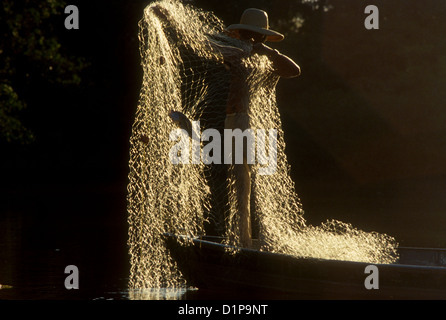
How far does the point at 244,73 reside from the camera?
7.41m

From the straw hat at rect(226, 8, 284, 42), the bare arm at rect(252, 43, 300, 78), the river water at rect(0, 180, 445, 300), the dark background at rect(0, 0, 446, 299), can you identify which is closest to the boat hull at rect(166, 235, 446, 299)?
the river water at rect(0, 180, 445, 300)

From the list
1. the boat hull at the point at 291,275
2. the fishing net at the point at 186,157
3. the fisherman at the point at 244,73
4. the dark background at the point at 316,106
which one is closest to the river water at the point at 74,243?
the boat hull at the point at 291,275

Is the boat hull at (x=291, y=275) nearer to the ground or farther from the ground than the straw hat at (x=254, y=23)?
nearer to the ground

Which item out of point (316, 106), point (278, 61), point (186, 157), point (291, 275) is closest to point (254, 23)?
point (278, 61)

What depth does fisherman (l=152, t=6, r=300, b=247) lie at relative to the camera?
24.2ft

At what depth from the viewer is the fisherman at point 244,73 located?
290 inches

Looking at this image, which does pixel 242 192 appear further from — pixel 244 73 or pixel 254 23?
pixel 254 23

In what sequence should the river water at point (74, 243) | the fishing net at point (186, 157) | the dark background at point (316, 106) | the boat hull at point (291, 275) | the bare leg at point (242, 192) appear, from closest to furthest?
the boat hull at point (291, 275) < the fishing net at point (186, 157) < the bare leg at point (242, 192) < the river water at point (74, 243) < the dark background at point (316, 106)

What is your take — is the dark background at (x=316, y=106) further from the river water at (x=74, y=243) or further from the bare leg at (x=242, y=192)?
the bare leg at (x=242, y=192)

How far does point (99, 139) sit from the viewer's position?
92.5 ft

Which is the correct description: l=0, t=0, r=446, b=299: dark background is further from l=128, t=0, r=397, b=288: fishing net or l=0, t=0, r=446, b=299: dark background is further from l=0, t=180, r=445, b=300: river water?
l=128, t=0, r=397, b=288: fishing net

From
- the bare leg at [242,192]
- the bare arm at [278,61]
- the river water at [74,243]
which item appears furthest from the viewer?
the river water at [74,243]

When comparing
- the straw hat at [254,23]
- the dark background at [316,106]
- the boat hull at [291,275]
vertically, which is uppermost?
the dark background at [316,106]
